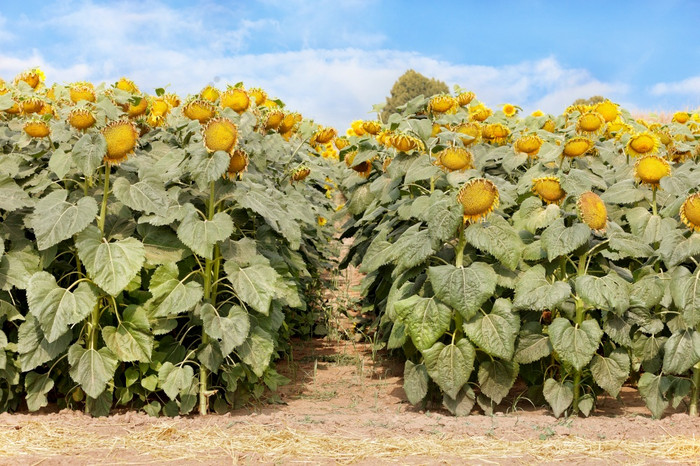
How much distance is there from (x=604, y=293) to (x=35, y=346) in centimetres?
311

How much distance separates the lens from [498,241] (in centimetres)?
382

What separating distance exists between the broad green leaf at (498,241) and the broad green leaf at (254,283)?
1103mm

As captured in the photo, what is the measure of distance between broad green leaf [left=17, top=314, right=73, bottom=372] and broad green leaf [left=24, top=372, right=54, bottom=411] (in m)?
0.17

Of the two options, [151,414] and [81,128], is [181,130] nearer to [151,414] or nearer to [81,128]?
[81,128]

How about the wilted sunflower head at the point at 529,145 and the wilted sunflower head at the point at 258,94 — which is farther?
the wilted sunflower head at the point at 258,94

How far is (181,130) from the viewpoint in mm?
4547

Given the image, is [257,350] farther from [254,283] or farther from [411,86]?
[411,86]

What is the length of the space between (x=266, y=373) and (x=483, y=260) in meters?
1.50

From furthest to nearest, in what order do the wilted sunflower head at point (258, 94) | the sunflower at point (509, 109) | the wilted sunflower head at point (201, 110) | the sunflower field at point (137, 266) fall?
the sunflower at point (509, 109) → the wilted sunflower head at point (258, 94) → the wilted sunflower head at point (201, 110) → the sunflower field at point (137, 266)

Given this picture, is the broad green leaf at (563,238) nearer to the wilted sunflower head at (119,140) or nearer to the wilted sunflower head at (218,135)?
the wilted sunflower head at (218,135)

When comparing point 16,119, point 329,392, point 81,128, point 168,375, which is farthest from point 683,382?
point 16,119

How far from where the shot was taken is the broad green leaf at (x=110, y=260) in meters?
3.64

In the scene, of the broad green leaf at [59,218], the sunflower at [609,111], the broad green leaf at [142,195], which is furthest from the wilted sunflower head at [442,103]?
the broad green leaf at [59,218]

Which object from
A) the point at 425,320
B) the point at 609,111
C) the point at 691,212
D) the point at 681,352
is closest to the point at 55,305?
the point at 425,320
